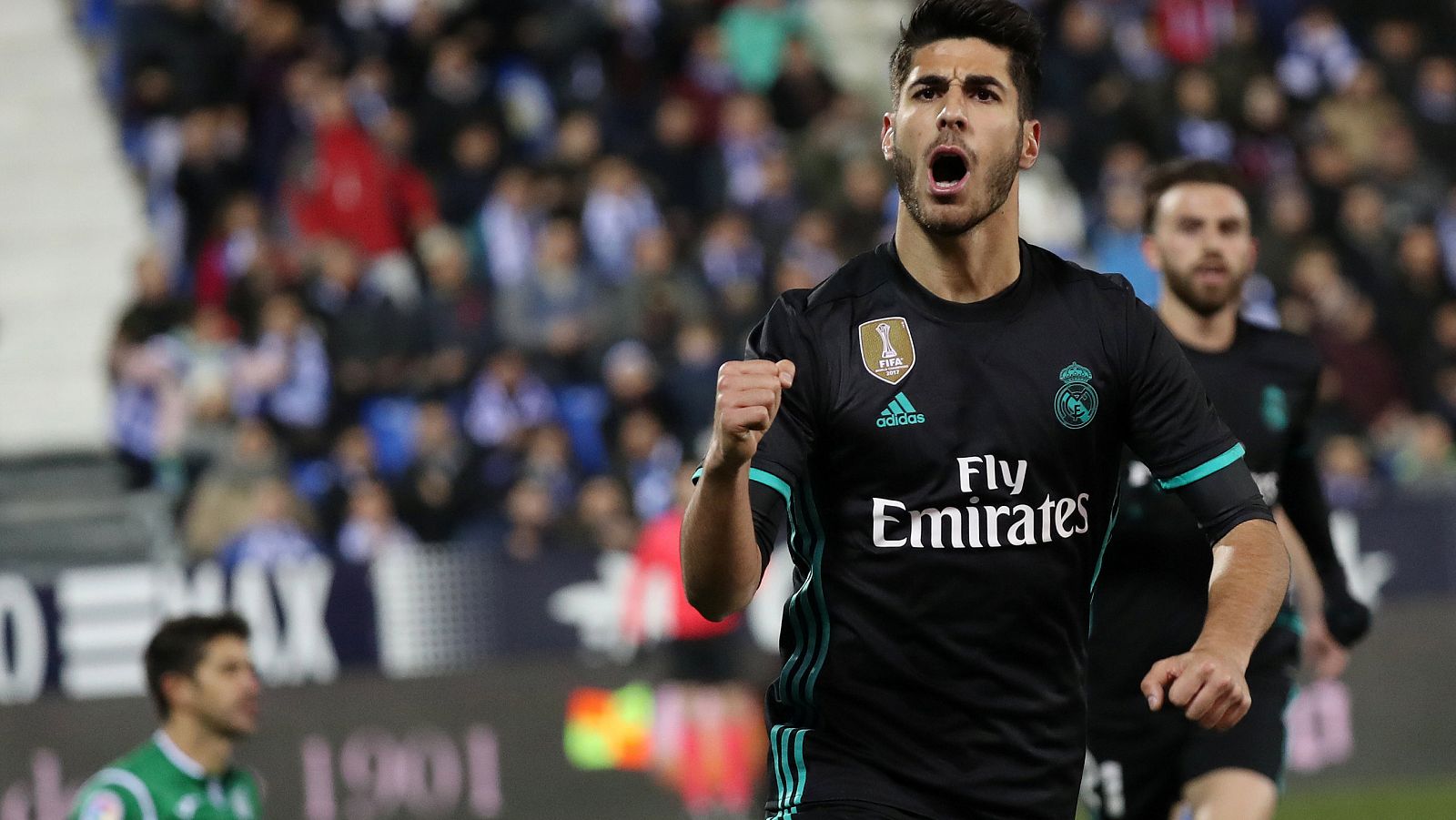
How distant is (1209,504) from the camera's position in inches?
154

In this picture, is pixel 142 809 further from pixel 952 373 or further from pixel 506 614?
pixel 506 614

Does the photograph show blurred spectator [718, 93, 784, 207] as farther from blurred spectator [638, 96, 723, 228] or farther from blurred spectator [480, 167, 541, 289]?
blurred spectator [480, 167, 541, 289]

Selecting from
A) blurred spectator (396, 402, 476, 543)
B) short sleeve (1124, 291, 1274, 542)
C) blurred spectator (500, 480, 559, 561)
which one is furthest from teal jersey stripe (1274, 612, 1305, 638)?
blurred spectator (396, 402, 476, 543)

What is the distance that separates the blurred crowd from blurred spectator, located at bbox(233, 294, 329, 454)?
3 centimetres

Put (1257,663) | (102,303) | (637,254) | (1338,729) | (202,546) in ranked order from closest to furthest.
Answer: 1. (1257,663)
2. (1338,729)
3. (202,546)
4. (637,254)
5. (102,303)

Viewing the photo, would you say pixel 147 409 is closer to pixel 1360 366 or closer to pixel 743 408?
pixel 1360 366

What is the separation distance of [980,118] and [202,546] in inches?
392

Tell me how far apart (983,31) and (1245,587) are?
1159 mm

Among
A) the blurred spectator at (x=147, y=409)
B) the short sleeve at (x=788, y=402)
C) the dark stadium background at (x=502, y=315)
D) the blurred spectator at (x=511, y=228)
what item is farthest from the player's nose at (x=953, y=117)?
the blurred spectator at (x=511, y=228)

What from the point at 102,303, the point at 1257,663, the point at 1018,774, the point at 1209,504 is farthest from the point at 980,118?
the point at 102,303

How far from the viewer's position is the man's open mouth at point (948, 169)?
12.5 feet

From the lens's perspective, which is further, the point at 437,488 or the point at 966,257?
the point at 437,488

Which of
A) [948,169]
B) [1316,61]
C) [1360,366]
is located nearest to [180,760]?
[948,169]

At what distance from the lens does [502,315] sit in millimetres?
14156
